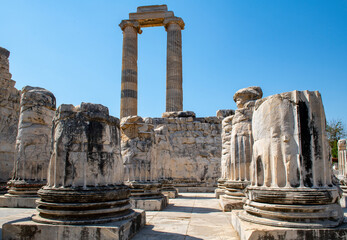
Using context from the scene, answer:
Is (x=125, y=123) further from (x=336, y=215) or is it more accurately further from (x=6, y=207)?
(x=336, y=215)

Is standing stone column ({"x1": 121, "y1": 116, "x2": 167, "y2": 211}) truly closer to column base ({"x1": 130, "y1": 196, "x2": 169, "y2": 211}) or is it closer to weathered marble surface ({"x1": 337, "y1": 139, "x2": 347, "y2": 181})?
column base ({"x1": 130, "y1": 196, "x2": 169, "y2": 211})

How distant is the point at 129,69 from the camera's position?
21188 millimetres

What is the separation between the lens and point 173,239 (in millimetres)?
3658

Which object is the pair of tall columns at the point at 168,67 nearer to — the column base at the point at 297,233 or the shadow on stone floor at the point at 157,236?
the shadow on stone floor at the point at 157,236

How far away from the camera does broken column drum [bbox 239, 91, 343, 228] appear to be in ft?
10.3

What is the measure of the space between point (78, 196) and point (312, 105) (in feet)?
9.91

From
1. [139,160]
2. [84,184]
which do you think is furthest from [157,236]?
[139,160]

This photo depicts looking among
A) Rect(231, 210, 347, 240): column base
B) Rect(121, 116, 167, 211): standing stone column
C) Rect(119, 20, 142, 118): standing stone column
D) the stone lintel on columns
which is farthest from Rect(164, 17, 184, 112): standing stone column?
Rect(231, 210, 347, 240): column base

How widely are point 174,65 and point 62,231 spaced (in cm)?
1805

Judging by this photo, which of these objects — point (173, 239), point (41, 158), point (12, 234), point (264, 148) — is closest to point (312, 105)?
point (264, 148)

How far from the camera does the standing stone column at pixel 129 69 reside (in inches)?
814

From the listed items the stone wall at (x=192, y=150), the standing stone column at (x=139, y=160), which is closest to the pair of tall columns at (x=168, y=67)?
the stone wall at (x=192, y=150)

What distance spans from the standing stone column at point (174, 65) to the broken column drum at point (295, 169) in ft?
53.2

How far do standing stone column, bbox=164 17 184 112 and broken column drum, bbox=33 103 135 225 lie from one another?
1567 centimetres
